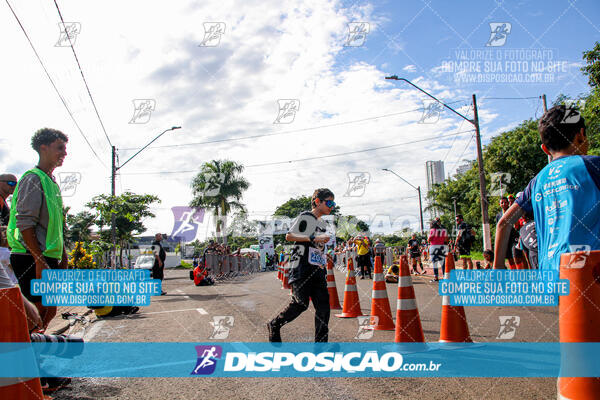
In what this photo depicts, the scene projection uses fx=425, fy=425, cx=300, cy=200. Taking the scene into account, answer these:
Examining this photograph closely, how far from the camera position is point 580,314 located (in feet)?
6.31

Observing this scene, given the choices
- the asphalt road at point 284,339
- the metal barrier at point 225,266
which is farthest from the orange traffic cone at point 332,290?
the metal barrier at point 225,266

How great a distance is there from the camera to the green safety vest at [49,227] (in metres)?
3.58

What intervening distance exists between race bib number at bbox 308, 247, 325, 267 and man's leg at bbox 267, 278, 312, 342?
8.5 inches

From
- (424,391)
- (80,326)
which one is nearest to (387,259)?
(80,326)

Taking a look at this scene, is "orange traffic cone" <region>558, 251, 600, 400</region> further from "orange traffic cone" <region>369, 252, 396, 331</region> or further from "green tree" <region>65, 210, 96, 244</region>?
"green tree" <region>65, 210, 96, 244</region>

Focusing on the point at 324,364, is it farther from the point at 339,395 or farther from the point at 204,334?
the point at 204,334

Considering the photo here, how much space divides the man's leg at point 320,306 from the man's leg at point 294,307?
0.27ft

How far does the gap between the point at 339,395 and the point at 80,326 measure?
211 inches

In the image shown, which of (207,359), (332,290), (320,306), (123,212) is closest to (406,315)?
(320,306)

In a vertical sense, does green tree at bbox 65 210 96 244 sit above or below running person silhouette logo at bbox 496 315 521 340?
above

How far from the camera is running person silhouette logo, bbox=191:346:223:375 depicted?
3.98 m

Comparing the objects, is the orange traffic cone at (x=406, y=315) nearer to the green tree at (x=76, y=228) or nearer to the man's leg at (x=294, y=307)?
the man's leg at (x=294, y=307)

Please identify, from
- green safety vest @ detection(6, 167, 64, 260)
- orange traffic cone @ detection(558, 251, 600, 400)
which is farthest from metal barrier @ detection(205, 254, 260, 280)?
orange traffic cone @ detection(558, 251, 600, 400)

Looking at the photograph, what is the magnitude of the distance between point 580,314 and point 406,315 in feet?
9.15
